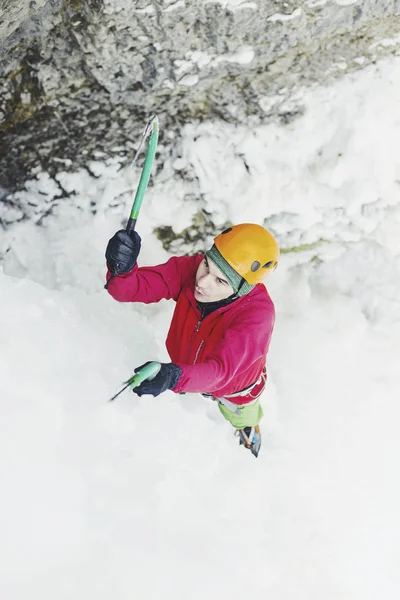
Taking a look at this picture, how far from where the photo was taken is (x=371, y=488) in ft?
12.5

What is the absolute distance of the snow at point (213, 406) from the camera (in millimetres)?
2521

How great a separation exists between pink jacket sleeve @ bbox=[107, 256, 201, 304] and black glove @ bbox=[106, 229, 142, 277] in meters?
0.07

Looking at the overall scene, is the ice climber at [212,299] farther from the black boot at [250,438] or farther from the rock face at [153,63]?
the rock face at [153,63]

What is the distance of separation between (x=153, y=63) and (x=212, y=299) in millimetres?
1337

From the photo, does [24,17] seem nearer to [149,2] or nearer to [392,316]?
[149,2]

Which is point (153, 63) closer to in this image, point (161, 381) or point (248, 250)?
point (248, 250)

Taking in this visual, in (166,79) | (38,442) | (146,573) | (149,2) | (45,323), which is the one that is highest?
(149,2)

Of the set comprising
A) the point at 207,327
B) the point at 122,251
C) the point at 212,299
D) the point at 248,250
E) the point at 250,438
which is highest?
the point at 122,251

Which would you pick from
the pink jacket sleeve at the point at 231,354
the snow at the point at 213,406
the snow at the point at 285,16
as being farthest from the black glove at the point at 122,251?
the snow at the point at 285,16

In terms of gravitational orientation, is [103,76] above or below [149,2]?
below

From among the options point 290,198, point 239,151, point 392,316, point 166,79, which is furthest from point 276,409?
point 166,79

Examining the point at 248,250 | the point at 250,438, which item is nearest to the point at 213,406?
the point at 250,438

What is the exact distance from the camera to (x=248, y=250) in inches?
85.0

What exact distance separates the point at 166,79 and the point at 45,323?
4.47ft
